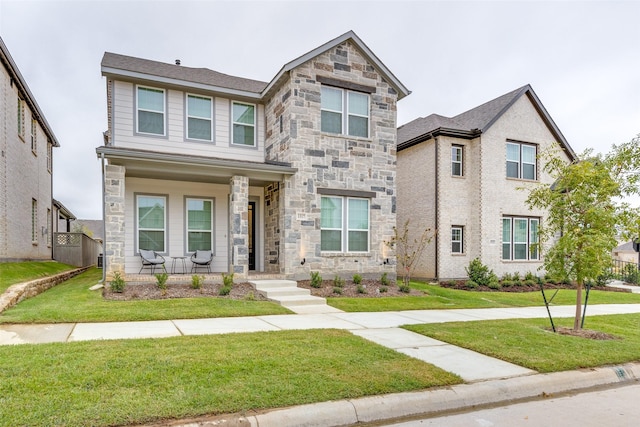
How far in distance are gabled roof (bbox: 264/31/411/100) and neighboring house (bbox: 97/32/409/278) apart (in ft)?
0.12

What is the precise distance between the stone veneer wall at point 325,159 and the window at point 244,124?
0.55 metres

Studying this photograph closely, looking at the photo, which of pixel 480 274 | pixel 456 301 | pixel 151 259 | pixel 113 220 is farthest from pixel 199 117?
pixel 480 274

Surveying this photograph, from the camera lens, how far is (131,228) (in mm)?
11945

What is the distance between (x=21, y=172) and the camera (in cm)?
1474

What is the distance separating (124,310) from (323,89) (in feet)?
28.2

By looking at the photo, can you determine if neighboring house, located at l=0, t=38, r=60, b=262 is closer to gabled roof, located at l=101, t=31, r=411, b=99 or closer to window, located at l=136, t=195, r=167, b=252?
gabled roof, located at l=101, t=31, r=411, b=99

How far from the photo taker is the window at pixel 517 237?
54.1 ft

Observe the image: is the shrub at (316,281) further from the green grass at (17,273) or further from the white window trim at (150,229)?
the green grass at (17,273)

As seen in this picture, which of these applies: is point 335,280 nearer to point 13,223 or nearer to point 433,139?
point 433,139

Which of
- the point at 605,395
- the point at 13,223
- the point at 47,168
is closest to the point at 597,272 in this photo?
the point at 605,395

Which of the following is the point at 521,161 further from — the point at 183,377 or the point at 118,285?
the point at 183,377

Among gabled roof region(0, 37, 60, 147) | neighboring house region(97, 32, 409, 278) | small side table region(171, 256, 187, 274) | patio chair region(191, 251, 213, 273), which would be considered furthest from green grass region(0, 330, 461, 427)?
gabled roof region(0, 37, 60, 147)

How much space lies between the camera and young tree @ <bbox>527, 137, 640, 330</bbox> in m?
6.56

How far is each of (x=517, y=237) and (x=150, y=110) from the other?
14868 millimetres
